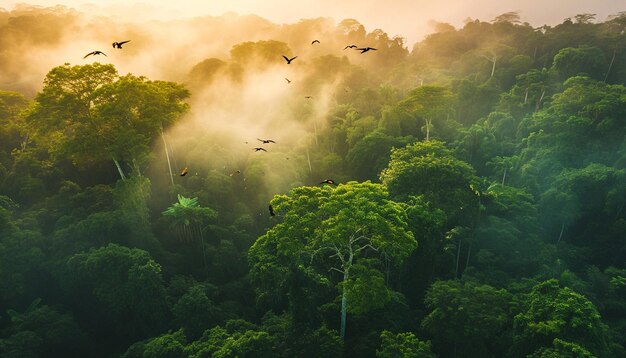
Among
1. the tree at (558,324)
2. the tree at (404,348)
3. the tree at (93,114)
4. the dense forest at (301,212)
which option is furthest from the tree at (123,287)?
the tree at (558,324)

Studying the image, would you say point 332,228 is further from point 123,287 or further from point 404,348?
point 123,287

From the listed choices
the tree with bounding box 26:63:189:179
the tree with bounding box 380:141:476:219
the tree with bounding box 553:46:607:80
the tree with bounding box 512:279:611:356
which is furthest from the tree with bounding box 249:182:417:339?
the tree with bounding box 553:46:607:80

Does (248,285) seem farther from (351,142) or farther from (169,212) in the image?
(351,142)

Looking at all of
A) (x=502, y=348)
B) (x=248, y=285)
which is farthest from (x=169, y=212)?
(x=502, y=348)

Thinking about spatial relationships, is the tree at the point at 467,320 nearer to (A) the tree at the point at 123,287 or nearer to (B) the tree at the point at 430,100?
(A) the tree at the point at 123,287

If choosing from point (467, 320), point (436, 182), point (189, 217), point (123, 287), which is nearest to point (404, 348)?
point (467, 320)
